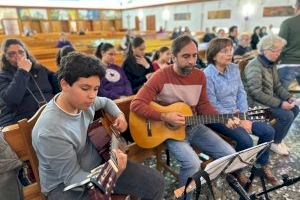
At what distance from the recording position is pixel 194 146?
2.03 m

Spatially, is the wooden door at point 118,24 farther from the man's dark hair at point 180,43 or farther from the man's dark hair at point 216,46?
the man's dark hair at point 180,43

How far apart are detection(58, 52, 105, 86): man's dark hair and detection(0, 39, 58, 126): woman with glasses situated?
83cm

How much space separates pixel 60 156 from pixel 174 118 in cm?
89

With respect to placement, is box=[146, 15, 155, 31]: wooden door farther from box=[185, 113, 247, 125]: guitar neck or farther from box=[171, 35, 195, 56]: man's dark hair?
box=[185, 113, 247, 125]: guitar neck

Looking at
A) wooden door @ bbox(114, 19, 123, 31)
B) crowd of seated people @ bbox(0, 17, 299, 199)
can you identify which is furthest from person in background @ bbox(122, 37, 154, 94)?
wooden door @ bbox(114, 19, 123, 31)

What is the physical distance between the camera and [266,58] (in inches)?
99.0

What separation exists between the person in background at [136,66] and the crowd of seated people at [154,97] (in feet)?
0.51

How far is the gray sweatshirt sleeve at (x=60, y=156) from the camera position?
118cm

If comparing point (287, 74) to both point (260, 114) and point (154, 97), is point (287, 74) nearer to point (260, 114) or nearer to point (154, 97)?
point (260, 114)

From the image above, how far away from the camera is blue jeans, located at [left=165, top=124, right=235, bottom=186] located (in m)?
1.75

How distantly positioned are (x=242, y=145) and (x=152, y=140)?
77cm

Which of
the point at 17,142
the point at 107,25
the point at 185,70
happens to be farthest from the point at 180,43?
the point at 107,25

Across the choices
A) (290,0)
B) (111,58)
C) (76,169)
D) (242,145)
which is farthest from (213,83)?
(290,0)

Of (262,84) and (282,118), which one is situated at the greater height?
(262,84)
